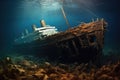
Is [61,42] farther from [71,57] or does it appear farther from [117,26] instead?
[117,26]

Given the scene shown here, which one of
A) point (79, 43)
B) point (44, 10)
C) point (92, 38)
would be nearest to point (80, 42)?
point (79, 43)

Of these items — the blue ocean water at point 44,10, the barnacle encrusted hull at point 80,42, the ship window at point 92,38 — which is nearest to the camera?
the barnacle encrusted hull at point 80,42

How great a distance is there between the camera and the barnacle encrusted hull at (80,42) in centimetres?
1395

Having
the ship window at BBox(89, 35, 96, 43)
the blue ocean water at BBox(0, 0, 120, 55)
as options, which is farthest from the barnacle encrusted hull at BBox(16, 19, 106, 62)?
the blue ocean water at BBox(0, 0, 120, 55)

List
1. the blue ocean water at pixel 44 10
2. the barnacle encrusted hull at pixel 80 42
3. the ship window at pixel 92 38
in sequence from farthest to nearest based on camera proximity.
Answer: the blue ocean water at pixel 44 10, the ship window at pixel 92 38, the barnacle encrusted hull at pixel 80 42

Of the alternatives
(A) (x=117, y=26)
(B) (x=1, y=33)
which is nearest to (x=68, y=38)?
(B) (x=1, y=33)

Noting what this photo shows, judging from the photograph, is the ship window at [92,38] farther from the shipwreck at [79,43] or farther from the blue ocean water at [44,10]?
the blue ocean water at [44,10]

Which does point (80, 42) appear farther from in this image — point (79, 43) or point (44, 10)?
point (44, 10)

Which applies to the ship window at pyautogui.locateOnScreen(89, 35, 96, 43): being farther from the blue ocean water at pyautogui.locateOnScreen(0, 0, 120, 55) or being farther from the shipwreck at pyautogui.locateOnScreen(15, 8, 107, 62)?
the blue ocean water at pyautogui.locateOnScreen(0, 0, 120, 55)

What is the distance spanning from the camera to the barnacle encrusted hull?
45.8 ft

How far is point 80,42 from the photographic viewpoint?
14023 mm

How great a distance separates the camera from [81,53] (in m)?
14.3

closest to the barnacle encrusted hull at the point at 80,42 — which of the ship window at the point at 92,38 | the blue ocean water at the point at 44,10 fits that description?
the ship window at the point at 92,38

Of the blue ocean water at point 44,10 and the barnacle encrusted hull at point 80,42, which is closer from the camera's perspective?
the barnacle encrusted hull at point 80,42
